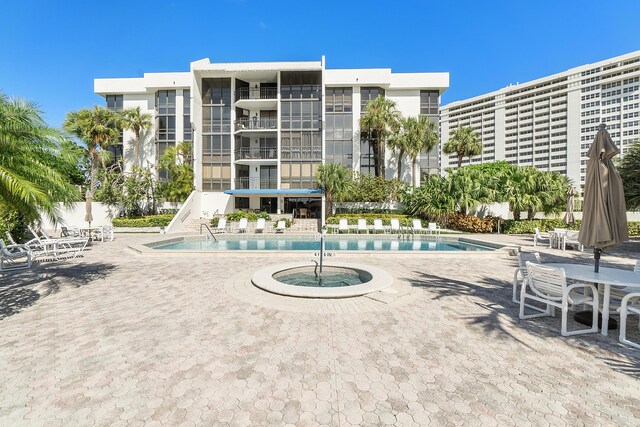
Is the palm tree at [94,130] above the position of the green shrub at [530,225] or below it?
above

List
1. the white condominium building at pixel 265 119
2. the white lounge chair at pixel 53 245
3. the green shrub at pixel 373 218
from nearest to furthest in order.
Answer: the white lounge chair at pixel 53 245 < the green shrub at pixel 373 218 < the white condominium building at pixel 265 119

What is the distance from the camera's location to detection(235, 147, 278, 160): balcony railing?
95.4 feet

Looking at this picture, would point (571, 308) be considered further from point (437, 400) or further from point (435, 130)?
point (435, 130)

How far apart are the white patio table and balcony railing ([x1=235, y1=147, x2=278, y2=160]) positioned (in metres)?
26.7

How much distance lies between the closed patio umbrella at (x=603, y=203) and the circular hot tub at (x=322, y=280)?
3843 mm

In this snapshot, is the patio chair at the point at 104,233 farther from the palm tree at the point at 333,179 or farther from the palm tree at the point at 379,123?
the palm tree at the point at 379,123

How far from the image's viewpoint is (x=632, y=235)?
17.8m

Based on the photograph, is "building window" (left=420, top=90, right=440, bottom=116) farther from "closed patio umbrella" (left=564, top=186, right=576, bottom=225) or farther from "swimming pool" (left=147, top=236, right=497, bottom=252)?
"swimming pool" (left=147, top=236, right=497, bottom=252)

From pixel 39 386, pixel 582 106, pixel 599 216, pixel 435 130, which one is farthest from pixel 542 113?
pixel 39 386

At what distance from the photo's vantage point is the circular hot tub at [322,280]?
6031 mm

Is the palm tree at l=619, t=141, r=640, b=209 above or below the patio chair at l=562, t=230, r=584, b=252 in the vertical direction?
above

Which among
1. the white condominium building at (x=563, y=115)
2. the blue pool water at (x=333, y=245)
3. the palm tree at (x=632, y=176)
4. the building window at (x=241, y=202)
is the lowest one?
the blue pool water at (x=333, y=245)

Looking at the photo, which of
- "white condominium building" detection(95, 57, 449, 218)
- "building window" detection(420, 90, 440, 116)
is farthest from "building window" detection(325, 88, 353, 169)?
"building window" detection(420, 90, 440, 116)

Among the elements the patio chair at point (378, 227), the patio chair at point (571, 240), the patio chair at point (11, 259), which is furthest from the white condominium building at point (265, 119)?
the patio chair at point (11, 259)
